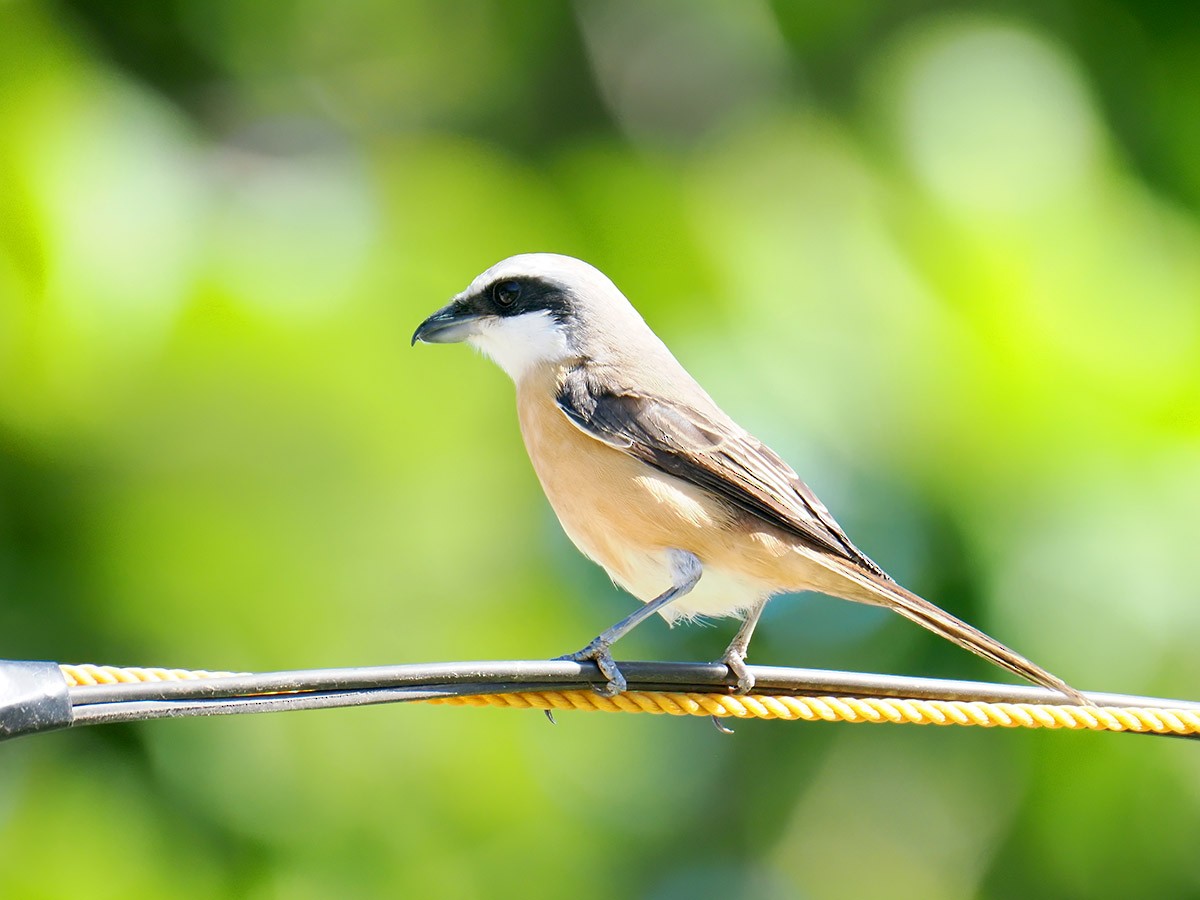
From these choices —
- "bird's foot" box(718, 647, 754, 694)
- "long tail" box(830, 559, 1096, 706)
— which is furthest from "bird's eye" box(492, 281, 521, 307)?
"bird's foot" box(718, 647, 754, 694)

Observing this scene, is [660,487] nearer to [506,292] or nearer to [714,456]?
[714,456]

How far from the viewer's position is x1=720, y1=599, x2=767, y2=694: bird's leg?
8.40 ft

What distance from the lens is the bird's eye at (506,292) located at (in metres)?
3.76

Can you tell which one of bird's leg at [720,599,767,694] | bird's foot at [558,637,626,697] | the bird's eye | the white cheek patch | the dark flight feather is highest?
the bird's eye

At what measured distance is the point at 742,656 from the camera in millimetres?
3035

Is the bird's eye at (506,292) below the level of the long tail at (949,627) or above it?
above

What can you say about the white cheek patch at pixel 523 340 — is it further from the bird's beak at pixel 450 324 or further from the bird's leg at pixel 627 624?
the bird's leg at pixel 627 624

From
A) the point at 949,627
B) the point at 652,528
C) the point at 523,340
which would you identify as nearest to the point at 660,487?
the point at 652,528

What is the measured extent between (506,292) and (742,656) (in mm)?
1320

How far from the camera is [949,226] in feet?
18.8

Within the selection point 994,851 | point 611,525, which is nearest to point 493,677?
point 611,525

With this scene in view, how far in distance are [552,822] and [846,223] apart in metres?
2.90

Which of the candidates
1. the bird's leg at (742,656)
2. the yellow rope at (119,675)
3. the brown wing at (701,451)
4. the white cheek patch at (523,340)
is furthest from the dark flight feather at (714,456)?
the yellow rope at (119,675)

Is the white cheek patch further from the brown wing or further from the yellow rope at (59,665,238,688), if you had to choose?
the yellow rope at (59,665,238,688)
